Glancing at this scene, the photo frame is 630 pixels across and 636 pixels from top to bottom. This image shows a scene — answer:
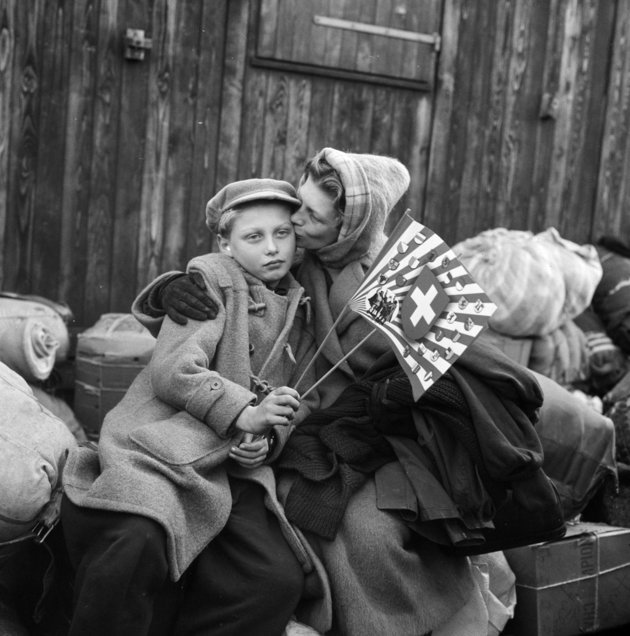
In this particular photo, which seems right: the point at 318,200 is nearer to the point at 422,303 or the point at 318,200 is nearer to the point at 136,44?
the point at 422,303

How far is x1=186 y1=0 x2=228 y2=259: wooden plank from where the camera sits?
Result: 5.21m

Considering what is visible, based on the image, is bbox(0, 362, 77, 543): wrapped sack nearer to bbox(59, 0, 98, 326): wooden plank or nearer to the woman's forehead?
the woman's forehead

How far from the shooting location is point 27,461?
3.02m

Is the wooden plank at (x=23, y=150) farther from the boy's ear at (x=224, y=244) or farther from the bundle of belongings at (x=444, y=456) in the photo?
the bundle of belongings at (x=444, y=456)

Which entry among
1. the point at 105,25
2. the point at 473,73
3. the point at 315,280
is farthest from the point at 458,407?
the point at 473,73

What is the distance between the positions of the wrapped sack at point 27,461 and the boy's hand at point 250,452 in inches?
24.4

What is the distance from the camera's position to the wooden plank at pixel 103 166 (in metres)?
4.98

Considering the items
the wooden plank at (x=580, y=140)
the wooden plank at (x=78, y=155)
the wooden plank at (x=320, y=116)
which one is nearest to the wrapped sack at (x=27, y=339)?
the wooden plank at (x=78, y=155)

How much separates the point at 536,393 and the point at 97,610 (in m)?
1.39

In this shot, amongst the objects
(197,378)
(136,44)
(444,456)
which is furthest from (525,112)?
(197,378)

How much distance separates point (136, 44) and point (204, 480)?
114 inches

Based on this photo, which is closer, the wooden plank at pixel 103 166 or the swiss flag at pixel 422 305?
the swiss flag at pixel 422 305

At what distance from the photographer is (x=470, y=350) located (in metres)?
2.97

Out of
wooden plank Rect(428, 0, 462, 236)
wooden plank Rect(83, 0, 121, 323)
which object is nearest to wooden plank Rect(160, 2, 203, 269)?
wooden plank Rect(83, 0, 121, 323)
